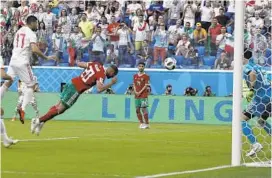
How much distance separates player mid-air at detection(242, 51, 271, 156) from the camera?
14562 mm

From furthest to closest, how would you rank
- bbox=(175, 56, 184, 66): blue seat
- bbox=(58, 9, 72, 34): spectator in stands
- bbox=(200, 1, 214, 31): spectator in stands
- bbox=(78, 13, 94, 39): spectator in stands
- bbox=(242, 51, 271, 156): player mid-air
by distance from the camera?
bbox=(58, 9, 72, 34): spectator in stands, bbox=(78, 13, 94, 39): spectator in stands, bbox=(200, 1, 214, 31): spectator in stands, bbox=(175, 56, 184, 66): blue seat, bbox=(242, 51, 271, 156): player mid-air

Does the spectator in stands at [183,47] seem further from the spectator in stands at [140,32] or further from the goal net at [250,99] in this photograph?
the goal net at [250,99]

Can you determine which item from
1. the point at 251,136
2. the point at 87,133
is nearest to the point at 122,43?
the point at 87,133

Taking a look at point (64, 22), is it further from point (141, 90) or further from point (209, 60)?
point (141, 90)

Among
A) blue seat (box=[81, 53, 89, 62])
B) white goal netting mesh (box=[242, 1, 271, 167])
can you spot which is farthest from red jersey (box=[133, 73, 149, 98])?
blue seat (box=[81, 53, 89, 62])

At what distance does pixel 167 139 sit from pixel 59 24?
12.6 meters

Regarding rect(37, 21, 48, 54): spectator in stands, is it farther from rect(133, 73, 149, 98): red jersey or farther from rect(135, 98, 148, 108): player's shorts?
rect(135, 98, 148, 108): player's shorts

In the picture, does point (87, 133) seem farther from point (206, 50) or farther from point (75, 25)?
point (75, 25)

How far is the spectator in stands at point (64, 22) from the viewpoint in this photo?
30055mm

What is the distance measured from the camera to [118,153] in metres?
14.9

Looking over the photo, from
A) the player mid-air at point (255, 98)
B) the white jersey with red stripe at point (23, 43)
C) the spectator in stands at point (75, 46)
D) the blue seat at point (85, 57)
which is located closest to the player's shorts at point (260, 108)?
the player mid-air at point (255, 98)

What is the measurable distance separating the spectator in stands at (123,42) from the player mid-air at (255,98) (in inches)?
520

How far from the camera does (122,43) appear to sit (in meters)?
28.8

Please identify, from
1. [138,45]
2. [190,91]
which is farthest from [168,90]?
[138,45]
